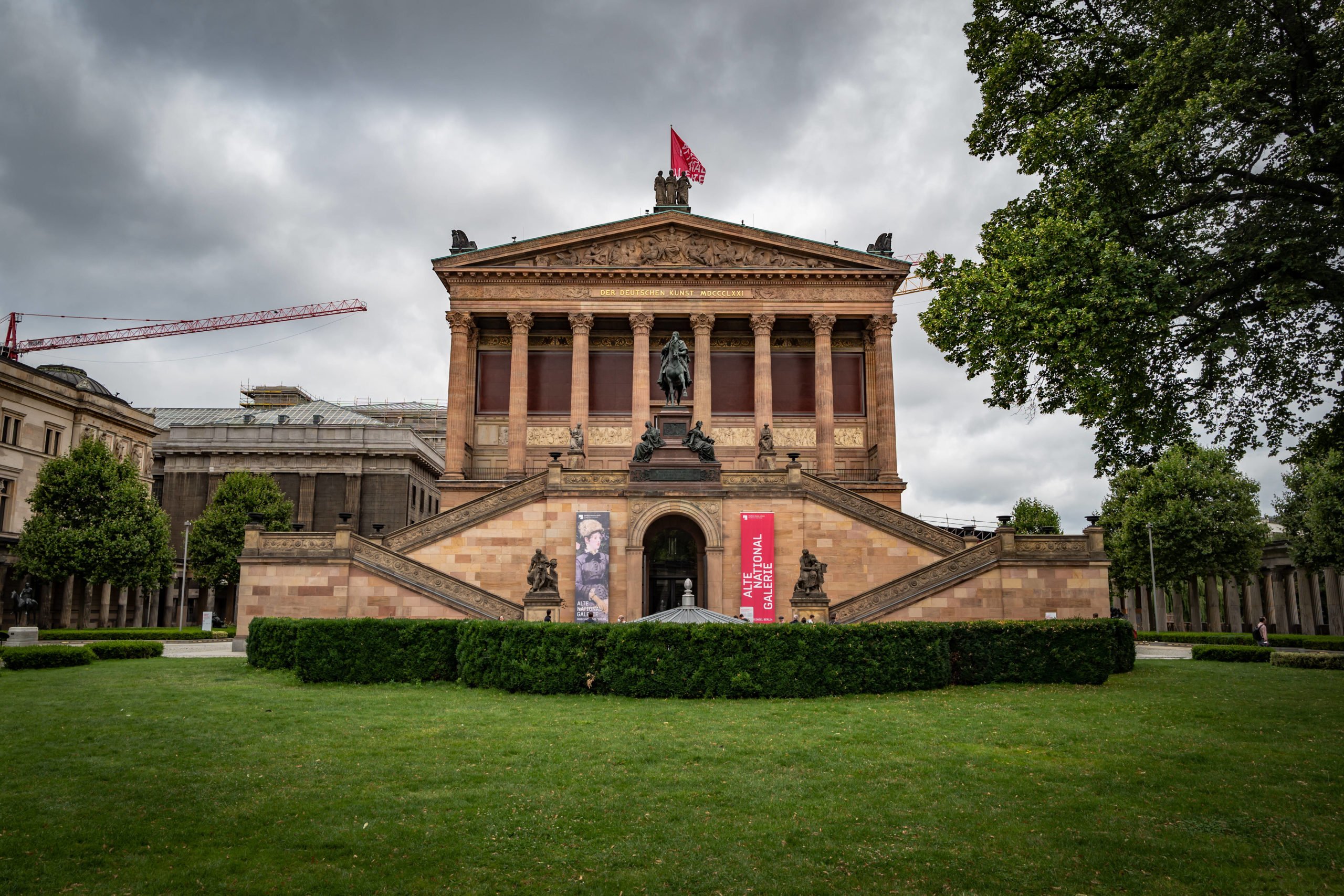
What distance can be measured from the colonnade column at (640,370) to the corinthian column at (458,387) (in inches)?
380

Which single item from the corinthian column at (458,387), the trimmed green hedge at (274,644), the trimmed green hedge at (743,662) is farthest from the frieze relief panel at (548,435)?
the trimmed green hedge at (743,662)

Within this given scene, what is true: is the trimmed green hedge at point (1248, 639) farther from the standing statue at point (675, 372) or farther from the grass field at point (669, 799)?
the grass field at point (669, 799)

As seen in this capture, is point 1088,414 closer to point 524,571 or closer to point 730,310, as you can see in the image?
point 524,571

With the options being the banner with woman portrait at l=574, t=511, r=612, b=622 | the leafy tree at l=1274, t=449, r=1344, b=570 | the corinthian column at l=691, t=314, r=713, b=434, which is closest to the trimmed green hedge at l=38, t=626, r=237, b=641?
the banner with woman portrait at l=574, t=511, r=612, b=622

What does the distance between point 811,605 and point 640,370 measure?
26.3 metres

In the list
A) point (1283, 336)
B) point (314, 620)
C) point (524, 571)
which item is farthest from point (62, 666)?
point (1283, 336)

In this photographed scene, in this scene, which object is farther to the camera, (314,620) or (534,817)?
(314,620)

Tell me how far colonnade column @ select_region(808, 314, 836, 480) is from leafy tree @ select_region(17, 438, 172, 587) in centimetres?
3883

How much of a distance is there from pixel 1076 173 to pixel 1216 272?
312cm

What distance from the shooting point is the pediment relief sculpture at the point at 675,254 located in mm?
51594

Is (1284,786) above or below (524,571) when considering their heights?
below

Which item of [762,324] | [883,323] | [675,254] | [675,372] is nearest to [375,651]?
[675,372]

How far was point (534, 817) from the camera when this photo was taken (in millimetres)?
10156

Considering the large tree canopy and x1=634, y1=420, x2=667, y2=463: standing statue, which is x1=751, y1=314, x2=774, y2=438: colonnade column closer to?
x1=634, y1=420, x2=667, y2=463: standing statue
